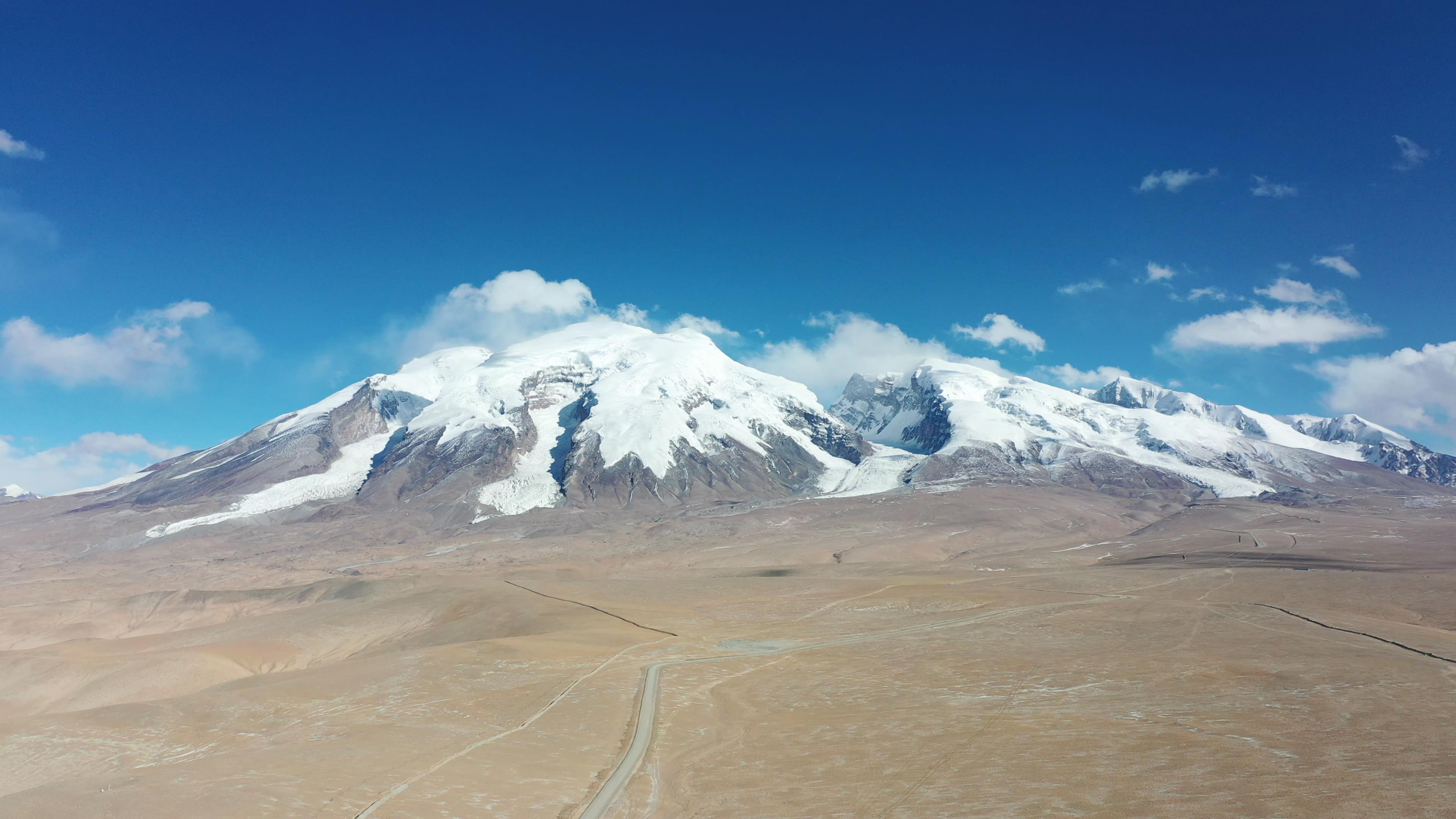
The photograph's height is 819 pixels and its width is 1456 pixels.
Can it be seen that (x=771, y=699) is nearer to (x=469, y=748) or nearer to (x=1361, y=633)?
(x=469, y=748)

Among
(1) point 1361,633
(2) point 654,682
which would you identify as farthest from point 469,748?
(1) point 1361,633

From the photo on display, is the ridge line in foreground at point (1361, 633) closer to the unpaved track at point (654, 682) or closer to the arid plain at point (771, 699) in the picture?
the arid plain at point (771, 699)

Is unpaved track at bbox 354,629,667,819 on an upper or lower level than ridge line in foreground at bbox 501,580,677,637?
upper

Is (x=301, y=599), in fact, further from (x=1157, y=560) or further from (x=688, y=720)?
(x=1157, y=560)

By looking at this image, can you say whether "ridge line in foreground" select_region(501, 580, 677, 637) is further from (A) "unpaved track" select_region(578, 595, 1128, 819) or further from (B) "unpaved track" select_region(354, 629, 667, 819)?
(B) "unpaved track" select_region(354, 629, 667, 819)

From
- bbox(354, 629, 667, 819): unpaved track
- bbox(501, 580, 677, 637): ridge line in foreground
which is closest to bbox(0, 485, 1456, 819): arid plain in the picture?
bbox(354, 629, 667, 819): unpaved track
